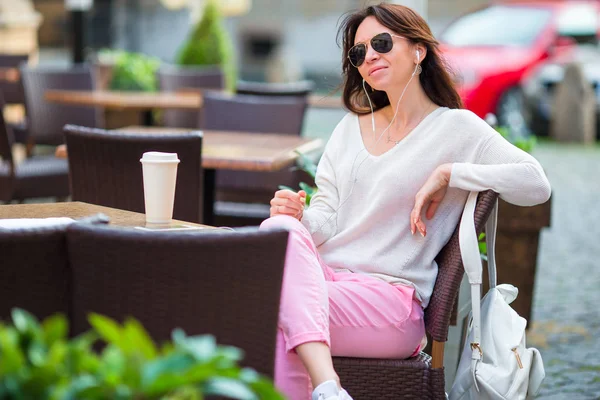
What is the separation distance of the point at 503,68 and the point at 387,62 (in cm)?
937

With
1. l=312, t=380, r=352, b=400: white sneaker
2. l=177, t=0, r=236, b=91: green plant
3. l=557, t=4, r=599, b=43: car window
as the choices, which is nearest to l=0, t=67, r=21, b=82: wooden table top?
l=177, t=0, r=236, b=91: green plant

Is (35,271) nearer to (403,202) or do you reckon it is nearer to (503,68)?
(403,202)

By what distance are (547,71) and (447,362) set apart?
970 cm

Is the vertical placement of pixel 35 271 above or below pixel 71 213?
above

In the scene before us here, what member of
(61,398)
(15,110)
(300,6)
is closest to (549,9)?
(15,110)

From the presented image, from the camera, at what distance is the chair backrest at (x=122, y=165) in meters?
3.26

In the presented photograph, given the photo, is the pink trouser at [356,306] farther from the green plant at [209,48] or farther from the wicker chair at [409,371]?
the green plant at [209,48]

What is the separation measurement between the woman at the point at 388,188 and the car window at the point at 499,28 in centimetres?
948

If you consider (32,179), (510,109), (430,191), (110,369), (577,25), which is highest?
(110,369)

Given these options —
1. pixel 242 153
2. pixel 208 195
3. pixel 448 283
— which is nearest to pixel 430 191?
pixel 448 283

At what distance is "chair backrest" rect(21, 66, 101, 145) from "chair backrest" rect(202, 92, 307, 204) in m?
1.62

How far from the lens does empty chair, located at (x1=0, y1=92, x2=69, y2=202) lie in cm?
522

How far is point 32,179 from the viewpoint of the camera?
5328 millimetres

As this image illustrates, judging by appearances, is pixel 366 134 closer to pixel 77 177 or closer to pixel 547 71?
pixel 77 177
